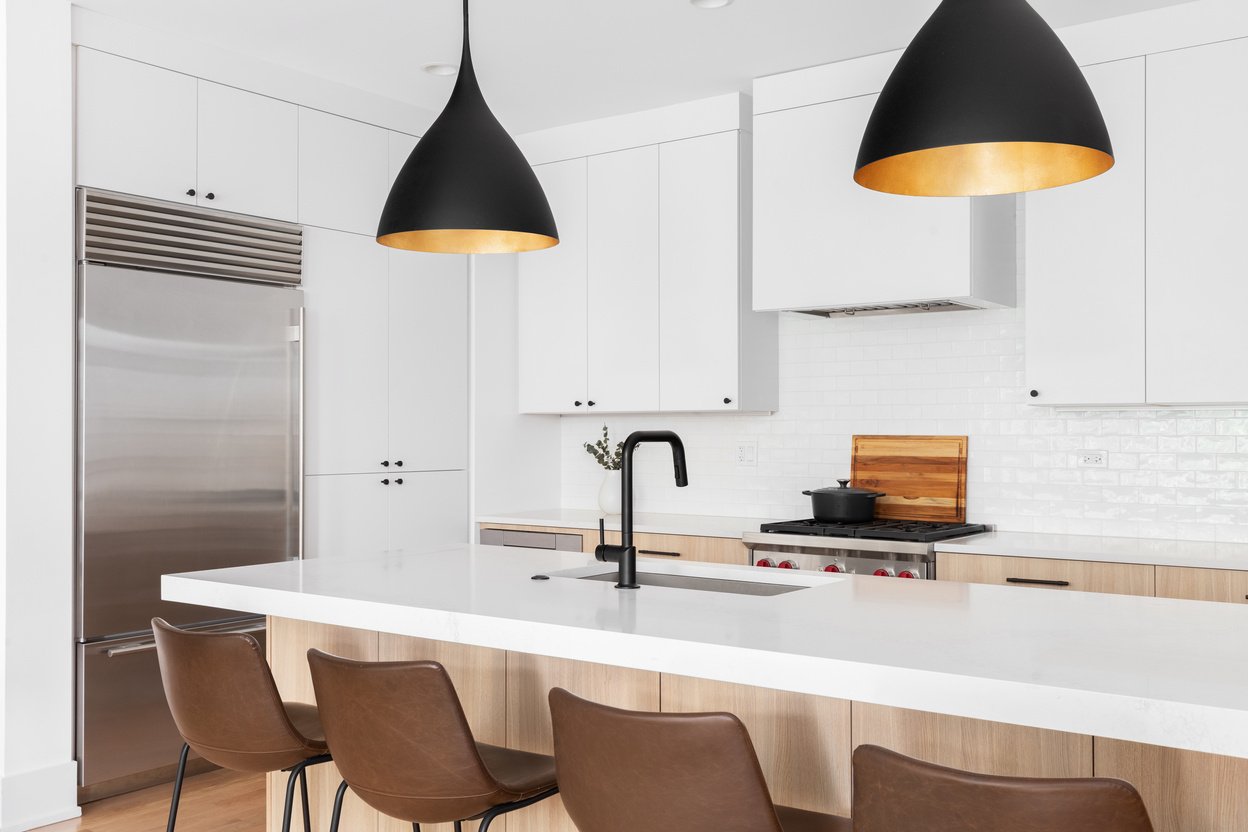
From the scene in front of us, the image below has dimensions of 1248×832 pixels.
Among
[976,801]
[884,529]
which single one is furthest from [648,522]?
[976,801]

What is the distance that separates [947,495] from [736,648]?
2.90m

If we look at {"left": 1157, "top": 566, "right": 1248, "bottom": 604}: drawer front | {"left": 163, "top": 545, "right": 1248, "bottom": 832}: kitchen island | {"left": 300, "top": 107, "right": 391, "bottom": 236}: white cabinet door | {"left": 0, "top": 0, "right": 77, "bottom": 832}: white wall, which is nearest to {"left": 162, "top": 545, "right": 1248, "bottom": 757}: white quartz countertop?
{"left": 163, "top": 545, "right": 1248, "bottom": 832}: kitchen island

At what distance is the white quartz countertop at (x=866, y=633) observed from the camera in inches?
60.5

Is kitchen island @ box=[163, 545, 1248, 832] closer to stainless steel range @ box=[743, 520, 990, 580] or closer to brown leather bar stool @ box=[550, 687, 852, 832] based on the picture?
brown leather bar stool @ box=[550, 687, 852, 832]

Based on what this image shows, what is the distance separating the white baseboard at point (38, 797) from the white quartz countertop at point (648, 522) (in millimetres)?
2108

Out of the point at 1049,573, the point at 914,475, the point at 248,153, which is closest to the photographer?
the point at 1049,573

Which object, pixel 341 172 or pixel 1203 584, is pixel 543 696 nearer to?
pixel 1203 584

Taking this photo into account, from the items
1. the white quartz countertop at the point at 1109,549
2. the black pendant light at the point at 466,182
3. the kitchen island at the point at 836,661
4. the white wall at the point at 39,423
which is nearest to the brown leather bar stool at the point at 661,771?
the kitchen island at the point at 836,661

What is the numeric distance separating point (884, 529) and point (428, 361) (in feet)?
7.43

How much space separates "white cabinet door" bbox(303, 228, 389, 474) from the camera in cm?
457

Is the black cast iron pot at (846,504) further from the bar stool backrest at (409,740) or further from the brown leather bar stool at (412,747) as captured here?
the bar stool backrest at (409,740)

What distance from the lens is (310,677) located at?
2.93 m

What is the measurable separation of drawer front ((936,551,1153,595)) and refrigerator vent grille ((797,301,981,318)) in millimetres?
1010

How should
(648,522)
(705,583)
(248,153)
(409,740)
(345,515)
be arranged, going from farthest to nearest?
(648,522)
(345,515)
(248,153)
(705,583)
(409,740)
